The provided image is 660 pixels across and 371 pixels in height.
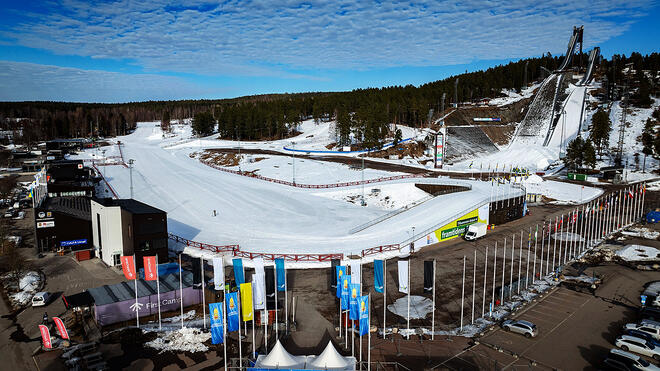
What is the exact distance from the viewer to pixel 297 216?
162ft

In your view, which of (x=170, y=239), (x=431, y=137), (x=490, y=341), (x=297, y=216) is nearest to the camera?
(x=490, y=341)

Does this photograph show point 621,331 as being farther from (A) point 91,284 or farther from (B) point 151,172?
(B) point 151,172

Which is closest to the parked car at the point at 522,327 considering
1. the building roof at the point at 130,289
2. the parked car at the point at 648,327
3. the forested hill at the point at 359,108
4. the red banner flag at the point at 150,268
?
the parked car at the point at 648,327

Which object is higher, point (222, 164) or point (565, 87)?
point (565, 87)

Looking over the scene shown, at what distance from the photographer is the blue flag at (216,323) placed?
19781mm

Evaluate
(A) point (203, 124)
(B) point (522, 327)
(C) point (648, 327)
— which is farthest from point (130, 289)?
(A) point (203, 124)

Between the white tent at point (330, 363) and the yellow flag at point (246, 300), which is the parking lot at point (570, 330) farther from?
the yellow flag at point (246, 300)

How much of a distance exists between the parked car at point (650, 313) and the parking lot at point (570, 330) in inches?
18.2

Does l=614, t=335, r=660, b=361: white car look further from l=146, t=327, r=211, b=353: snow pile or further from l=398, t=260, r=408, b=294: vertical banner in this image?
l=146, t=327, r=211, b=353: snow pile

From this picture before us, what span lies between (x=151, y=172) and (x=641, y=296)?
77.7 metres

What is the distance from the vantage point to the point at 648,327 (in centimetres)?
2186

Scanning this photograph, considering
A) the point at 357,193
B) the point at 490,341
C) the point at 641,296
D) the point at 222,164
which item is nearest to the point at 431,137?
the point at 357,193

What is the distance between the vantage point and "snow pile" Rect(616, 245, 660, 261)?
35.6m

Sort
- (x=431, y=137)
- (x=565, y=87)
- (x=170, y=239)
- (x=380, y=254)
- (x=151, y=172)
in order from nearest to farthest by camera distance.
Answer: (x=380, y=254) < (x=170, y=239) < (x=151, y=172) < (x=431, y=137) < (x=565, y=87)
